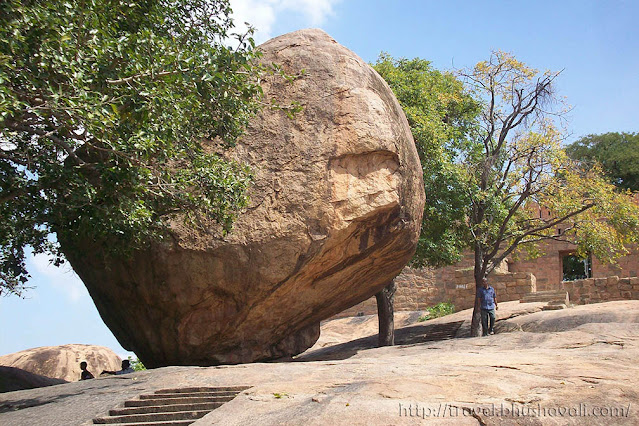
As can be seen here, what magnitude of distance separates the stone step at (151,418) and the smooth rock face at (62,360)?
34.3 ft

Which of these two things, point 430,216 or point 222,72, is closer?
point 222,72

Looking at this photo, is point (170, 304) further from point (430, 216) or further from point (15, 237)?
point (430, 216)

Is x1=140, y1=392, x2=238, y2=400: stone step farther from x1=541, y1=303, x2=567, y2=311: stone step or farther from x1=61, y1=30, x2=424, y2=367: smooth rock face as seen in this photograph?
x1=541, y1=303, x2=567, y2=311: stone step

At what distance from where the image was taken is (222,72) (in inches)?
336

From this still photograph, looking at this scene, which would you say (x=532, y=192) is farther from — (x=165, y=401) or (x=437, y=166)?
(x=165, y=401)

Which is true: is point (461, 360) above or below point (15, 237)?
below

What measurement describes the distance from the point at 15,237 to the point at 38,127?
2.60 metres

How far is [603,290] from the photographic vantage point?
21328 millimetres

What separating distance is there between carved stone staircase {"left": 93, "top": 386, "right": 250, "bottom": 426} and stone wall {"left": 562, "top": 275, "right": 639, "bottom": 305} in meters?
16.5

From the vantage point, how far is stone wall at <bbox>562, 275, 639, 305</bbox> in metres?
20.8

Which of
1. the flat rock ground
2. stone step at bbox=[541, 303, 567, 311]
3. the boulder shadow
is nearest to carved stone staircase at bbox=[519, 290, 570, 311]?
stone step at bbox=[541, 303, 567, 311]

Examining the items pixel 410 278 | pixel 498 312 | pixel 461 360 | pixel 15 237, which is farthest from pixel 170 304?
pixel 410 278

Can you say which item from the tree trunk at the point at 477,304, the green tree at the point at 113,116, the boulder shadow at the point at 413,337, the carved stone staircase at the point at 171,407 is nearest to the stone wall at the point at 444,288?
the boulder shadow at the point at 413,337

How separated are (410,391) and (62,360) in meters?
13.2
